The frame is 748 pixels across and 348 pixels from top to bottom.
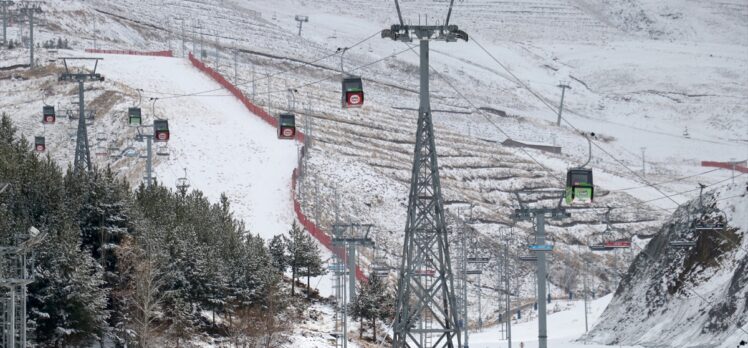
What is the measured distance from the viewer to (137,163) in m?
129

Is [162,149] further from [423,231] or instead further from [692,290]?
[423,231]

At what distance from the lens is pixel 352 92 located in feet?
176

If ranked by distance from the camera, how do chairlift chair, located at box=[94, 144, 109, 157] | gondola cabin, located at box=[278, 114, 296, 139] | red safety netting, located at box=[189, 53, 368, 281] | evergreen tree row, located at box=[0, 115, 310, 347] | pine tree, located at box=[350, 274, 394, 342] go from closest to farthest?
evergreen tree row, located at box=[0, 115, 310, 347]
gondola cabin, located at box=[278, 114, 296, 139]
pine tree, located at box=[350, 274, 394, 342]
red safety netting, located at box=[189, 53, 368, 281]
chairlift chair, located at box=[94, 144, 109, 157]

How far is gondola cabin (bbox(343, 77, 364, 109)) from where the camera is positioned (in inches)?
2112

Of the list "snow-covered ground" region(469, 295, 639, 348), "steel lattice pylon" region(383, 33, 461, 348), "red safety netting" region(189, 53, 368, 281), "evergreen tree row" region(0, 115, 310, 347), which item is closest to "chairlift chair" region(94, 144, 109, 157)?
"red safety netting" region(189, 53, 368, 281)

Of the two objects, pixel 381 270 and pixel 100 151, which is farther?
pixel 100 151

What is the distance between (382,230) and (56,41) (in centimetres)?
7936

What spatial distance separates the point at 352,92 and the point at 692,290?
1537 inches

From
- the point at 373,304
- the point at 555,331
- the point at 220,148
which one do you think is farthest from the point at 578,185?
the point at 220,148

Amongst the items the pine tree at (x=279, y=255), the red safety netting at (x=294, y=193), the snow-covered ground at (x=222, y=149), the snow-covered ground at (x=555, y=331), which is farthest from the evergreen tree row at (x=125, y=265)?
the snow-covered ground at (x=222, y=149)

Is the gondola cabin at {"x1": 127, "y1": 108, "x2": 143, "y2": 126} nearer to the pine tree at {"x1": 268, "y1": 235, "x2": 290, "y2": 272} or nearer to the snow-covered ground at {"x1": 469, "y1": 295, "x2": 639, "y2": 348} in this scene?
the pine tree at {"x1": 268, "y1": 235, "x2": 290, "y2": 272}

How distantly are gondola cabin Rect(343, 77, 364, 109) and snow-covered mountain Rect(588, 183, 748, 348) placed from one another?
29.8 metres

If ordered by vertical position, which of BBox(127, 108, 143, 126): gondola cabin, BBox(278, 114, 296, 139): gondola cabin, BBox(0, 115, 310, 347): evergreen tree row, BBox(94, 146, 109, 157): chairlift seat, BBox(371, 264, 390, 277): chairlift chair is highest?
BBox(278, 114, 296, 139): gondola cabin

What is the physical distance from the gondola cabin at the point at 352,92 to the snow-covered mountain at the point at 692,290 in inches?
1172
